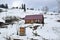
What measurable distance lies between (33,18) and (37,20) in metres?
0.44

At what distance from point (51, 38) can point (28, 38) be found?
1.30 metres

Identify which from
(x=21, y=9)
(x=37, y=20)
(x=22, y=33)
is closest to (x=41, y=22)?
(x=37, y=20)

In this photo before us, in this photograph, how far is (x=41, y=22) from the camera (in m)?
13.4

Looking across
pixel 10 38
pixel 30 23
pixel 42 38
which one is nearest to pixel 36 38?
pixel 42 38

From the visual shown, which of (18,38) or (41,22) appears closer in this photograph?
(18,38)

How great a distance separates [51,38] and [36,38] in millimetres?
849

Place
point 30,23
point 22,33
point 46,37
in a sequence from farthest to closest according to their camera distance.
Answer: point 30,23 < point 22,33 < point 46,37

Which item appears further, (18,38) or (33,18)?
(33,18)

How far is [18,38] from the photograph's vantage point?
7418mm

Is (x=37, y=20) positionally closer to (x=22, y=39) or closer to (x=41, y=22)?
(x=41, y=22)

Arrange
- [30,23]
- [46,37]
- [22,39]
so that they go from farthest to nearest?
1. [30,23]
2. [46,37]
3. [22,39]

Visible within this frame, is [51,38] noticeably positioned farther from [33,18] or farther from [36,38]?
[33,18]

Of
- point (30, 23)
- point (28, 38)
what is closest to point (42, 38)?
point (28, 38)

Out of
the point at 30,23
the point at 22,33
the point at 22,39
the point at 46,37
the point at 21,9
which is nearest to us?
the point at 22,39
